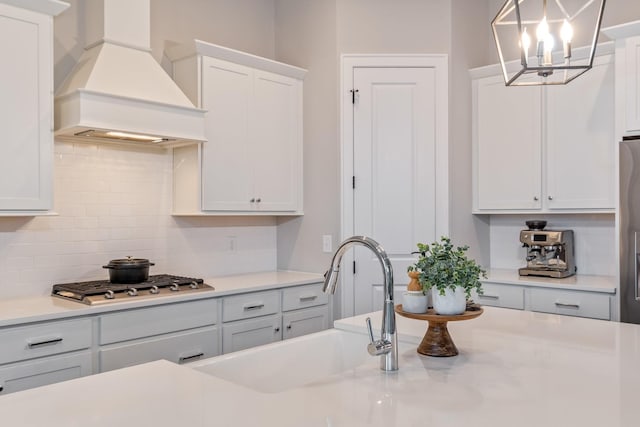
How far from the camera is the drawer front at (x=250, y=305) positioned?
127 inches

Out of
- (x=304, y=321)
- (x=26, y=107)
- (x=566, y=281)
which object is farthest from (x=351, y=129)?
(x=26, y=107)

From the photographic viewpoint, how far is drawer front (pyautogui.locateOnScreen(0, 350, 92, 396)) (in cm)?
233

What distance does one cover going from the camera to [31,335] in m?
2.39

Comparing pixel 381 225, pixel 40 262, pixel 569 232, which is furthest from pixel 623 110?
pixel 40 262

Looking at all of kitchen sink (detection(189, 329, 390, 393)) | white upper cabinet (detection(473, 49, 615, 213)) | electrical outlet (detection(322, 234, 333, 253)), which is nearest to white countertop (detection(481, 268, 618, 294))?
white upper cabinet (detection(473, 49, 615, 213))

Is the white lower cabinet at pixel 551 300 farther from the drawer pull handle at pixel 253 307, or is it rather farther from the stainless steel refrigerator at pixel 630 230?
the drawer pull handle at pixel 253 307

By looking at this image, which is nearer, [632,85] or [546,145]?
[632,85]

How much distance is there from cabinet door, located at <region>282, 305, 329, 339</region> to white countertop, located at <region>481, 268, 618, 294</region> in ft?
3.81

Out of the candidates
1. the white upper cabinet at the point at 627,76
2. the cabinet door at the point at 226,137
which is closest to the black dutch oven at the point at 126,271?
the cabinet door at the point at 226,137

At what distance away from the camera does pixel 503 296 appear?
3.62m

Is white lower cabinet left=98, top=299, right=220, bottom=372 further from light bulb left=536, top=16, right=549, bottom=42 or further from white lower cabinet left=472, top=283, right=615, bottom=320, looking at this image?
light bulb left=536, top=16, right=549, bottom=42

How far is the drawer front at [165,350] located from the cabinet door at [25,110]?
80 centimetres

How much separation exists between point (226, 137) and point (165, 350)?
143cm

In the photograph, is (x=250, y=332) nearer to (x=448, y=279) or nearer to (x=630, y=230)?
(x=448, y=279)
